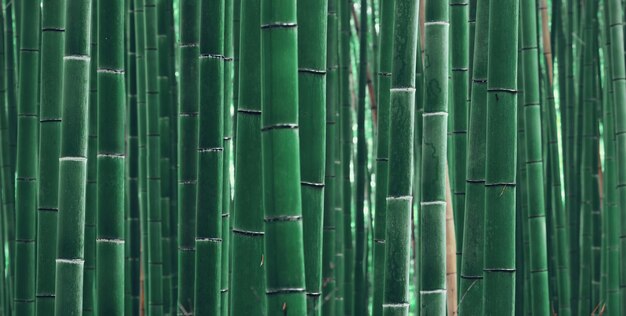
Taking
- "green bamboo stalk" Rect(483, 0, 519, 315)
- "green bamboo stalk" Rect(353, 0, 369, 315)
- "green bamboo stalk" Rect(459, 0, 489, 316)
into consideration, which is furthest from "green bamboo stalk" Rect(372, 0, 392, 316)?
"green bamboo stalk" Rect(353, 0, 369, 315)

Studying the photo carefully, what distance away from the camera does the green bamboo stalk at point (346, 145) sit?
3322 millimetres

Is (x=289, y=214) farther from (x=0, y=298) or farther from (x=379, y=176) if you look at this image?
(x=0, y=298)

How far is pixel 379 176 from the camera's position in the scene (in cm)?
246

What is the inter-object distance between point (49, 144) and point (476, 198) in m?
0.82

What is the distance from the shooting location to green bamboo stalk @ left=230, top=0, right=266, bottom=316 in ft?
4.89

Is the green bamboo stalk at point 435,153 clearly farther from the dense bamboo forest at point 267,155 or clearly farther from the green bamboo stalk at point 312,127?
the green bamboo stalk at point 312,127

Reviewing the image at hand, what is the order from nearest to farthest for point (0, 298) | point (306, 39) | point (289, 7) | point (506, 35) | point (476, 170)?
point (289, 7) → point (306, 39) → point (506, 35) → point (476, 170) → point (0, 298)

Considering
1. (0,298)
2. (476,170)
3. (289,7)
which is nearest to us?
(289,7)

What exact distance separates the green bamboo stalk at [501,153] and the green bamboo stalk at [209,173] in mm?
474

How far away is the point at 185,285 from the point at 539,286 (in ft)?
2.77

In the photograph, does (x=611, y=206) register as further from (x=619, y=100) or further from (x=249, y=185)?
(x=249, y=185)

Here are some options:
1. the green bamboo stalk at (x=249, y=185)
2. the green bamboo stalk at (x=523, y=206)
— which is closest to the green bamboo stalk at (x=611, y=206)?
the green bamboo stalk at (x=523, y=206)

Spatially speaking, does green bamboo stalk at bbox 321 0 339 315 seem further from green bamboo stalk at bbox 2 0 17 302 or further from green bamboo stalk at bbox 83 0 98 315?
green bamboo stalk at bbox 2 0 17 302

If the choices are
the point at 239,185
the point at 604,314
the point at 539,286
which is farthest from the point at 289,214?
the point at 604,314
